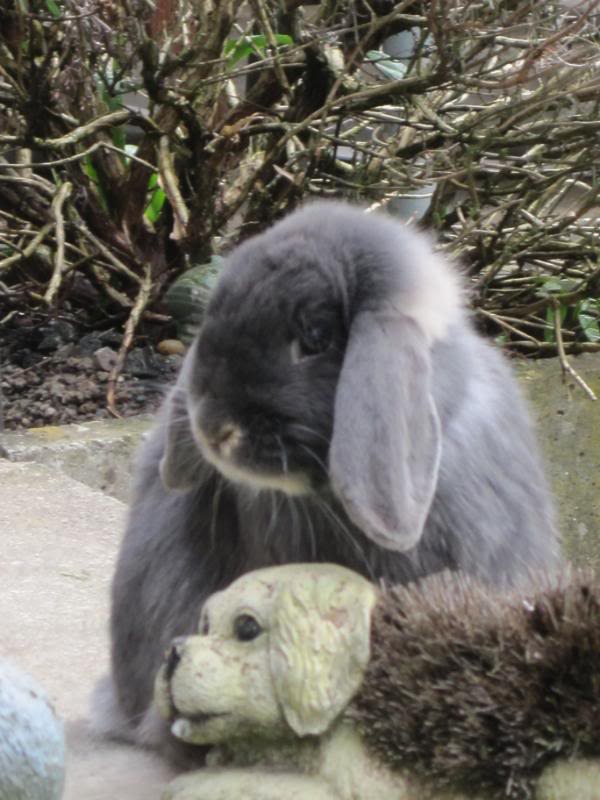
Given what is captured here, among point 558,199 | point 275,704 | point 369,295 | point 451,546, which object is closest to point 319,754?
point 275,704

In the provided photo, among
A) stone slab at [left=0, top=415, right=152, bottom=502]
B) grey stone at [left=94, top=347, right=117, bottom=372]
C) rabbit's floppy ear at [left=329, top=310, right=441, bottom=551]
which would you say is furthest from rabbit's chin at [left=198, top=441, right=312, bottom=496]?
grey stone at [left=94, top=347, right=117, bottom=372]

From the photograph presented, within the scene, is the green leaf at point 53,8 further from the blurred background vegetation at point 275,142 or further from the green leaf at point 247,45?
the green leaf at point 247,45

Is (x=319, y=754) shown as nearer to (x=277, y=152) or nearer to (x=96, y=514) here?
(x=96, y=514)

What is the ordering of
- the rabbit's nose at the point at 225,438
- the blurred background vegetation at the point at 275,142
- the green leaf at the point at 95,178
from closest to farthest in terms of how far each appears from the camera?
the rabbit's nose at the point at 225,438 → the blurred background vegetation at the point at 275,142 → the green leaf at the point at 95,178

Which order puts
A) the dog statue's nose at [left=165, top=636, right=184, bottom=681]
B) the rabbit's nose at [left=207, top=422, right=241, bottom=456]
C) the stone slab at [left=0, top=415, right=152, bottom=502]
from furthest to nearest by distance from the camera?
the stone slab at [left=0, top=415, right=152, bottom=502], the rabbit's nose at [left=207, top=422, right=241, bottom=456], the dog statue's nose at [left=165, top=636, right=184, bottom=681]

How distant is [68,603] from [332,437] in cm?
188

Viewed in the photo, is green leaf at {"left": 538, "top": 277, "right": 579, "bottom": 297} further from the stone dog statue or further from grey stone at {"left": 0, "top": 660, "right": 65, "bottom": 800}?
grey stone at {"left": 0, "top": 660, "right": 65, "bottom": 800}

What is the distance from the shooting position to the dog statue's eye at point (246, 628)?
2217mm

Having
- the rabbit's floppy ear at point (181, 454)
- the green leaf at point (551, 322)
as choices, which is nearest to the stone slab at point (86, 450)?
the green leaf at point (551, 322)

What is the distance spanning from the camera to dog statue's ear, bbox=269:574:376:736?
212 cm

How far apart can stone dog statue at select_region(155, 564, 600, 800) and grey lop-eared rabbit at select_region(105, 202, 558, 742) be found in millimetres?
199

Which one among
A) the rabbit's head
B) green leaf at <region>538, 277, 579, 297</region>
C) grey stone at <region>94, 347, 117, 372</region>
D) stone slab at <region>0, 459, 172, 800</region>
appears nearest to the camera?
the rabbit's head

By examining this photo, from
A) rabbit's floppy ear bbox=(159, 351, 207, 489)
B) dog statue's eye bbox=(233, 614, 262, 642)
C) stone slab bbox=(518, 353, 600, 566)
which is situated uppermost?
dog statue's eye bbox=(233, 614, 262, 642)

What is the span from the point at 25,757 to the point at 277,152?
453 centimetres
